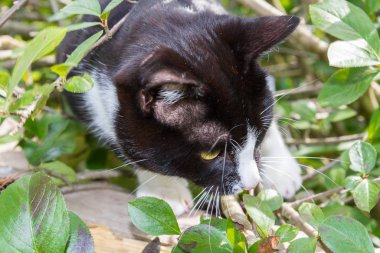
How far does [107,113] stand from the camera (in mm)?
1632

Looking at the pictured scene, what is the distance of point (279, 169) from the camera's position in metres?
1.78

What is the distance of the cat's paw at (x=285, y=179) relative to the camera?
1.75 m

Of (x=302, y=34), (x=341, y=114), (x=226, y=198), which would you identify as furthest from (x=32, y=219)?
(x=302, y=34)

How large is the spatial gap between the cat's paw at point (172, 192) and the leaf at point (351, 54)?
62cm

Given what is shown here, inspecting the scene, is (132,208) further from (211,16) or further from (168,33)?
(211,16)

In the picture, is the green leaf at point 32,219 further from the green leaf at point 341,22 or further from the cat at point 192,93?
the green leaf at point 341,22

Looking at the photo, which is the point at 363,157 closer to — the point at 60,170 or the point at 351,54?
the point at 351,54

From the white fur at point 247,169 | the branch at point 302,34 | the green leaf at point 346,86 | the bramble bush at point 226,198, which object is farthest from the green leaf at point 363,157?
the branch at point 302,34

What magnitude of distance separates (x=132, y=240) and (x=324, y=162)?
0.91 metres

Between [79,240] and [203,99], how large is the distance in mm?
422

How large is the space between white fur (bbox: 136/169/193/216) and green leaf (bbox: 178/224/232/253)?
1.84 ft

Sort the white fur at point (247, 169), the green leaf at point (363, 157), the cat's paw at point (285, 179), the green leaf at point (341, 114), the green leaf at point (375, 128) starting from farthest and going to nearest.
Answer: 1. the green leaf at point (341, 114)
2. the cat's paw at point (285, 179)
3. the green leaf at point (375, 128)
4. the white fur at point (247, 169)
5. the green leaf at point (363, 157)

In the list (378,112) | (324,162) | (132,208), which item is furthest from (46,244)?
(324,162)

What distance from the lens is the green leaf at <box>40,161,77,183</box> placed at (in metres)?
1.52
